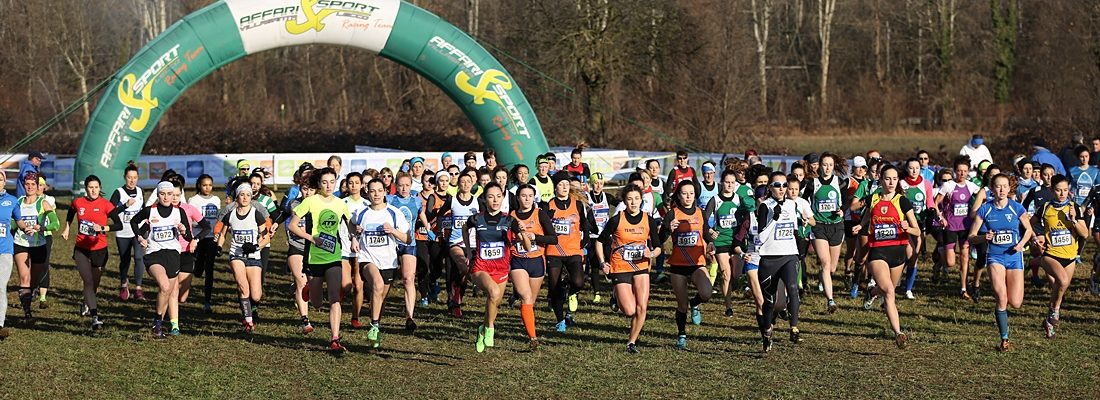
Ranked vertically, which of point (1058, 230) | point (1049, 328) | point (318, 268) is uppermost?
point (1058, 230)

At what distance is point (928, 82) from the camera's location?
55656 mm

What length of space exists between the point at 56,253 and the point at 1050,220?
15875 millimetres

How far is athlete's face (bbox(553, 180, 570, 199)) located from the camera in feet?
39.7

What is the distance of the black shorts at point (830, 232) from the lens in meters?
14.5

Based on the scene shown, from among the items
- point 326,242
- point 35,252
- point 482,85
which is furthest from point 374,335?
point 482,85

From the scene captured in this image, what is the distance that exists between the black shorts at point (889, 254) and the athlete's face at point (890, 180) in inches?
23.1

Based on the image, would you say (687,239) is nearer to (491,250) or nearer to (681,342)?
(681,342)

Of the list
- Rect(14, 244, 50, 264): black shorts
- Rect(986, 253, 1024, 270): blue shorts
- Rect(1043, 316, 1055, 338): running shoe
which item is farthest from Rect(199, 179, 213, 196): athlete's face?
Rect(1043, 316, 1055, 338): running shoe

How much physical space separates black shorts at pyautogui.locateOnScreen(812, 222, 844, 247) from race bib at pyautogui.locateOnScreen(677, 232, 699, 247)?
3079mm

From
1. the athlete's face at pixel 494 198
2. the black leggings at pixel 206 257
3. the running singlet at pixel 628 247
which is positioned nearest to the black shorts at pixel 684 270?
the running singlet at pixel 628 247

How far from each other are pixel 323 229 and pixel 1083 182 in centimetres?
1108

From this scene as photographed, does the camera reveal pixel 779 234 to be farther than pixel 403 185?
No

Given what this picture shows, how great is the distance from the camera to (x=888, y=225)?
11.9 meters

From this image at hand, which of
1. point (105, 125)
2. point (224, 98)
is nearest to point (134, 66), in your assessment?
point (105, 125)
